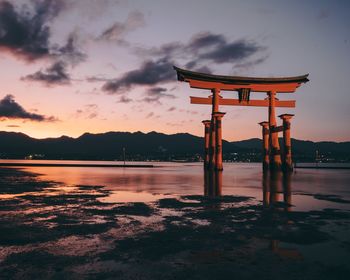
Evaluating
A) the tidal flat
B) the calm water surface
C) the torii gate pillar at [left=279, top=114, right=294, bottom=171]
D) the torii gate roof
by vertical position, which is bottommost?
the calm water surface

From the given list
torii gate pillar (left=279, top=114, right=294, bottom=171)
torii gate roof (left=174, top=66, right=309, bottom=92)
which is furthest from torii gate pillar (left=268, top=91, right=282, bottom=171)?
torii gate roof (left=174, top=66, right=309, bottom=92)

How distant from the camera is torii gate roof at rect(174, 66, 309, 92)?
2714cm

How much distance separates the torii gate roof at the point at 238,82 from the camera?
2714 cm

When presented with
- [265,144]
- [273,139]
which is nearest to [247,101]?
[273,139]

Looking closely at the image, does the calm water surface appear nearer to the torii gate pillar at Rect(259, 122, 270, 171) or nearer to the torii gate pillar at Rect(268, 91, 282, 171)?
the torii gate pillar at Rect(268, 91, 282, 171)

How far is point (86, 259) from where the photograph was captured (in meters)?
4.05

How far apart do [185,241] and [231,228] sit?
1368 mm

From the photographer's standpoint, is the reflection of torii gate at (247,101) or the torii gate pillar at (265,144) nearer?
the reflection of torii gate at (247,101)

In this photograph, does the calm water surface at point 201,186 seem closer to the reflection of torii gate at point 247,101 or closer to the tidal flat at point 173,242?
the tidal flat at point 173,242

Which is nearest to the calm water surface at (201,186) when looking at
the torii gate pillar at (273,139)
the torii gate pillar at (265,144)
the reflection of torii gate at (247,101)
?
the reflection of torii gate at (247,101)

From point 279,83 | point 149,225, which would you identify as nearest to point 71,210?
point 149,225

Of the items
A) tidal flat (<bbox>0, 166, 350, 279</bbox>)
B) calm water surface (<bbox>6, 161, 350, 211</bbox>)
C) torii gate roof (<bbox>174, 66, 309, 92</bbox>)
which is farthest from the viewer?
torii gate roof (<bbox>174, 66, 309, 92</bbox>)

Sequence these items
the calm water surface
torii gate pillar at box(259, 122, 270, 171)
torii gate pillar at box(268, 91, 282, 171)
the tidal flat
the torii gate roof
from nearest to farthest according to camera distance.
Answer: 1. the tidal flat
2. the calm water surface
3. the torii gate roof
4. torii gate pillar at box(268, 91, 282, 171)
5. torii gate pillar at box(259, 122, 270, 171)

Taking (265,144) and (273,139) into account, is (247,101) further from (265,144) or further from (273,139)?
(265,144)
